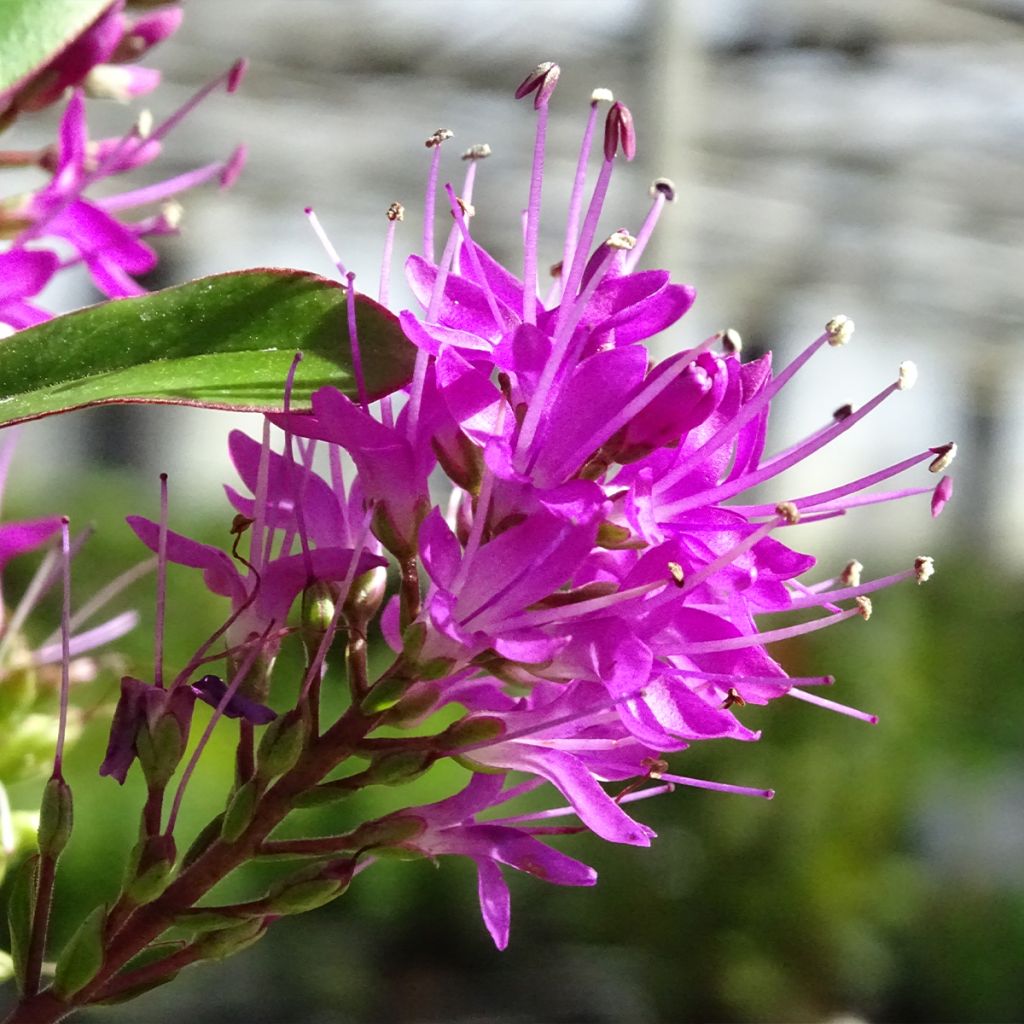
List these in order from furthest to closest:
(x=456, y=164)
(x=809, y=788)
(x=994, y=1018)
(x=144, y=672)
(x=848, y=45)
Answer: (x=456, y=164) → (x=848, y=45) → (x=994, y=1018) → (x=809, y=788) → (x=144, y=672)

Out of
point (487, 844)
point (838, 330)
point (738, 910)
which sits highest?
point (838, 330)

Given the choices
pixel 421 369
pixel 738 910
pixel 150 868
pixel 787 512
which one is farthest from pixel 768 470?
pixel 738 910

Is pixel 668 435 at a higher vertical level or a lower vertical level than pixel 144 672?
higher

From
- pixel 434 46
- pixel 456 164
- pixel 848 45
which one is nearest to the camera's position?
pixel 848 45

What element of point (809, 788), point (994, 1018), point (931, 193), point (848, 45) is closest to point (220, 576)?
point (809, 788)

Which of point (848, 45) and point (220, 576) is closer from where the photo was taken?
point (220, 576)

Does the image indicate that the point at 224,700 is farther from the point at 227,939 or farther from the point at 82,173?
the point at 82,173

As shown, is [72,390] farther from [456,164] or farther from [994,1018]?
[456,164]

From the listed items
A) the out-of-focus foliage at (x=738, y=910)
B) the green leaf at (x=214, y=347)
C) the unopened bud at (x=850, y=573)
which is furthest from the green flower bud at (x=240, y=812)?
the out-of-focus foliage at (x=738, y=910)

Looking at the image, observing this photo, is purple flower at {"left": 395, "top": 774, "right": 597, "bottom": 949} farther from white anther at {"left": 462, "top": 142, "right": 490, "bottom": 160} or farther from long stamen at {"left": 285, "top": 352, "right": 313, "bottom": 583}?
white anther at {"left": 462, "top": 142, "right": 490, "bottom": 160}
